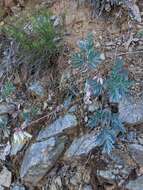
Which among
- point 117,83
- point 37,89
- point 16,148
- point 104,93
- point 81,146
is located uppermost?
point 117,83

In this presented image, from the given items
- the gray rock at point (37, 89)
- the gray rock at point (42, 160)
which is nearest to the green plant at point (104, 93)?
the gray rock at point (42, 160)

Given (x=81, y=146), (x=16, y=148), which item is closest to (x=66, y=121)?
(x=81, y=146)

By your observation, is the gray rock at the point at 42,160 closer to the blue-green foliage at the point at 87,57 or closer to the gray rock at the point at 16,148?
the gray rock at the point at 16,148

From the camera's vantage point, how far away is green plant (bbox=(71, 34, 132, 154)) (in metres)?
2.43

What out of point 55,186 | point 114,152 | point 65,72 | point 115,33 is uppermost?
point 115,33

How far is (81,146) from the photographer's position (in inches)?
99.0

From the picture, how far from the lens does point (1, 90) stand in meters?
3.07

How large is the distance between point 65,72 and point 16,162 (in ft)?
2.08

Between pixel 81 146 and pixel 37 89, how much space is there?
1.92ft

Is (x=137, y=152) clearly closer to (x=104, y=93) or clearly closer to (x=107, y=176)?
Result: (x=107, y=176)

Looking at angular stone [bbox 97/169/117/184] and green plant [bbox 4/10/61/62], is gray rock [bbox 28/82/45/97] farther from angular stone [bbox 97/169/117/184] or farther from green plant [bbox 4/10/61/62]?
angular stone [bbox 97/169/117/184]

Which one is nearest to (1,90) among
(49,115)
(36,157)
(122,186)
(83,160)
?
(49,115)

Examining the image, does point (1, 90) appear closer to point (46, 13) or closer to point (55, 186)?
point (46, 13)

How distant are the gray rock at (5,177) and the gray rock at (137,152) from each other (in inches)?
30.3
